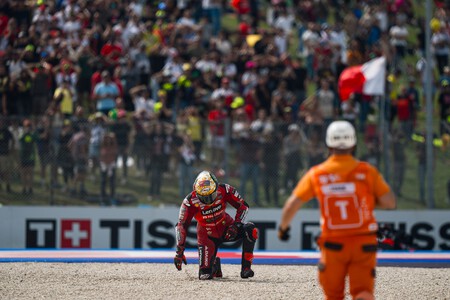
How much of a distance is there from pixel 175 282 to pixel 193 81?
7460mm

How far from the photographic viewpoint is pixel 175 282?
11094 millimetres

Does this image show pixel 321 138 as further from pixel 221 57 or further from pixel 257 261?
pixel 221 57

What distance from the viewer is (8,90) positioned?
1691cm

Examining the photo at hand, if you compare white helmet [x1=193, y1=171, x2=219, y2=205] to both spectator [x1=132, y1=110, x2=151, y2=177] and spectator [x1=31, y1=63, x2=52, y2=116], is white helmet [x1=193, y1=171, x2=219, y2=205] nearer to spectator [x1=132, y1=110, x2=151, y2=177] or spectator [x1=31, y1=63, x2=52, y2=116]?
spectator [x1=132, y1=110, x2=151, y2=177]

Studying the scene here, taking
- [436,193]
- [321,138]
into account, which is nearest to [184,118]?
[321,138]

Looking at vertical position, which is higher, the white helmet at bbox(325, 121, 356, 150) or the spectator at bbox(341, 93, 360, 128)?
the spectator at bbox(341, 93, 360, 128)

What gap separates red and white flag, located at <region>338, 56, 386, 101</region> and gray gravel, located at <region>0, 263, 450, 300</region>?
4805 millimetres

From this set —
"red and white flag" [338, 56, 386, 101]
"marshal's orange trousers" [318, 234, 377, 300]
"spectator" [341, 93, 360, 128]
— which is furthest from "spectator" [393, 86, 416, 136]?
"marshal's orange trousers" [318, 234, 377, 300]

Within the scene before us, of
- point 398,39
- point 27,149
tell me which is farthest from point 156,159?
point 398,39

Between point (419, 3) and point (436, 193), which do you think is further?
point (419, 3)

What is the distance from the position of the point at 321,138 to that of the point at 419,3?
10.9m

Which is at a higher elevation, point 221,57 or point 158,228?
point 221,57

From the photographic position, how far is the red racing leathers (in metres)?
11.2

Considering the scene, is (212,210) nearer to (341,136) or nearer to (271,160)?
(341,136)
